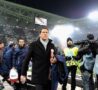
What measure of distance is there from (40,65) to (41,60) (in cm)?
9

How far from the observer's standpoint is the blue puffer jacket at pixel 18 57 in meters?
8.02

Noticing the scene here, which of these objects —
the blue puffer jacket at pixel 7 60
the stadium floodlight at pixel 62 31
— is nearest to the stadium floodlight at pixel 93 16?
the stadium floodlight at pixel 62 31

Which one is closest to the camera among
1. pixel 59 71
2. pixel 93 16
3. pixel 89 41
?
pixel 59 71

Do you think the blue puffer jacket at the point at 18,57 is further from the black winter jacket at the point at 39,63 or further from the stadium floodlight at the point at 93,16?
the stadium floodlight at the point at 93,16

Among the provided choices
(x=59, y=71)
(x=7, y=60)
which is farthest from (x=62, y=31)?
(x=59, y=71)

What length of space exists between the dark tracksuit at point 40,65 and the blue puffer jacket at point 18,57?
2.68m

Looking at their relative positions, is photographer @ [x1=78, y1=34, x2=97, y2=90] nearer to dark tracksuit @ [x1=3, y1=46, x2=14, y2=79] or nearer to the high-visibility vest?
the high-visibility vest

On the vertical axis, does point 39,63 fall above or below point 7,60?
above

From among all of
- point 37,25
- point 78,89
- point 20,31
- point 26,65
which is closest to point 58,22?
point 37,25

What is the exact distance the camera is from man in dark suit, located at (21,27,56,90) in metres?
5.21

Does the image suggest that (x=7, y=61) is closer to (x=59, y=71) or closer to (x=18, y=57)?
(x=18, y=57)

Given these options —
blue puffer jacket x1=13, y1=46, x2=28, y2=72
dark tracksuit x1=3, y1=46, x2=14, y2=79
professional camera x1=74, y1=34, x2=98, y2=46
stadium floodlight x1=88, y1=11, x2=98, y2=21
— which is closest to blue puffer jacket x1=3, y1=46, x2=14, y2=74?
dark tracksuit x1=3, y1=46, x2=14, y2=79

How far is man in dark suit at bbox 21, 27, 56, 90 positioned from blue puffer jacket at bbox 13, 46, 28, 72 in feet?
8.75

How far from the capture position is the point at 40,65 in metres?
5.23
